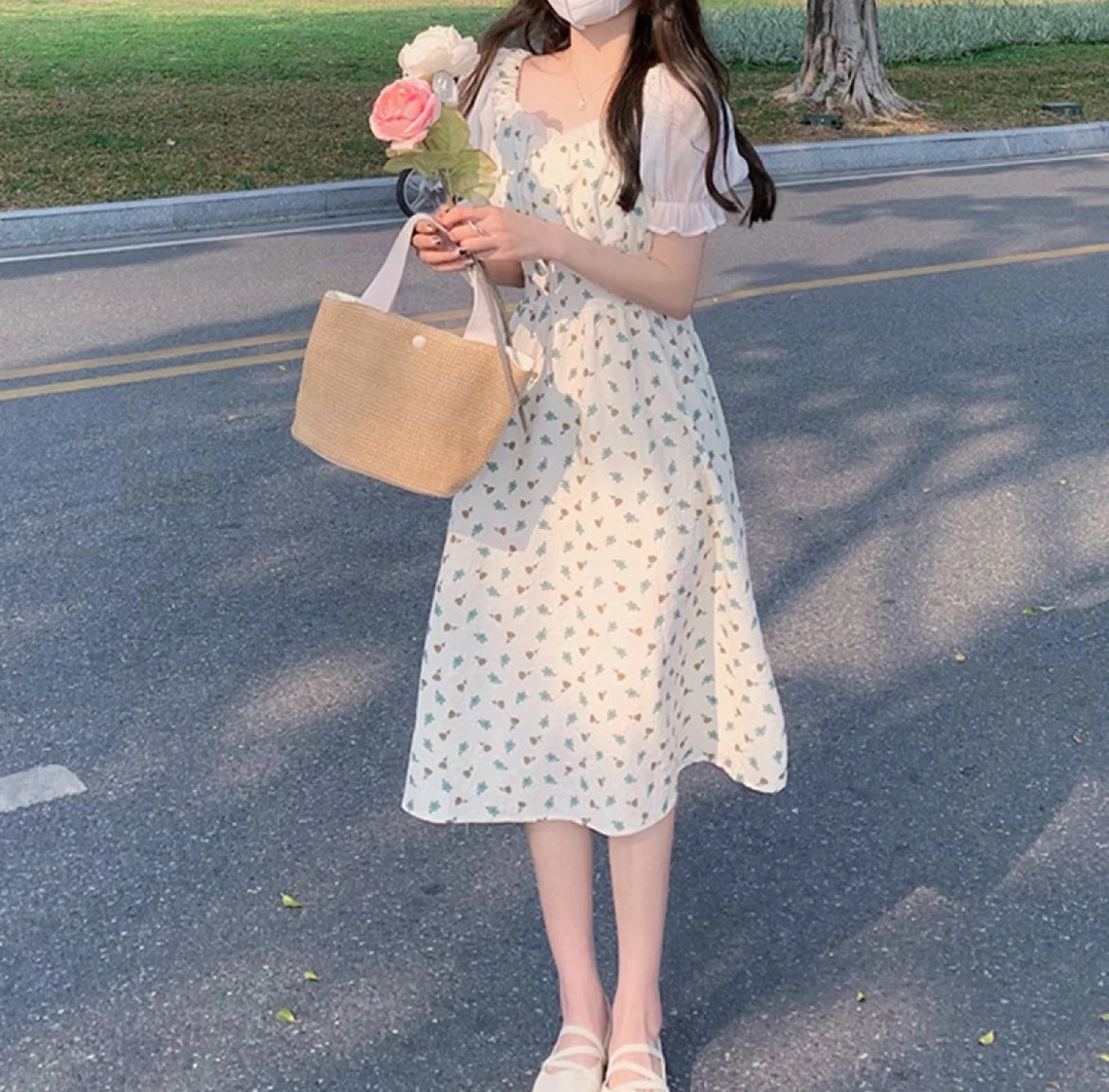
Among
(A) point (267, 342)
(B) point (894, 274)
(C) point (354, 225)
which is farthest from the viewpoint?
(C) point (354, 225)

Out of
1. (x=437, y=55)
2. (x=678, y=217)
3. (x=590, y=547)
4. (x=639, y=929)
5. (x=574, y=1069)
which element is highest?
(x=437, y=55)

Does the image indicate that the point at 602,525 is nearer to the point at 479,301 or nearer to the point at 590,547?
the point at 590,547

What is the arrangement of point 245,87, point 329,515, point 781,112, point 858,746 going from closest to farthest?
point 858,746 < point 329,515 < point 781,112 < point 245,87

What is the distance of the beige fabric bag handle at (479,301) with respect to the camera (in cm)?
229

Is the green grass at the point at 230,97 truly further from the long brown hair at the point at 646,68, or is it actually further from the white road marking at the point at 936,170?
the long brown hair at the point at 646,68

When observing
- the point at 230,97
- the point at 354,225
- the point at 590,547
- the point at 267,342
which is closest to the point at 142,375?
the point at 267,342

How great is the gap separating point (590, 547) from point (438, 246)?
1.62ft

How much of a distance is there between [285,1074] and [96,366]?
4.58 meters

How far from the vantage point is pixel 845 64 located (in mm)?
14594

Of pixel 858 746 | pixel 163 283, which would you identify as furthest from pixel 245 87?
pixel 858 746

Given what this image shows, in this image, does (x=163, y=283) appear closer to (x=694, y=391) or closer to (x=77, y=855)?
(x=77, y=855)

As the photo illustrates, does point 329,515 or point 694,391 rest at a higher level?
point 694,391

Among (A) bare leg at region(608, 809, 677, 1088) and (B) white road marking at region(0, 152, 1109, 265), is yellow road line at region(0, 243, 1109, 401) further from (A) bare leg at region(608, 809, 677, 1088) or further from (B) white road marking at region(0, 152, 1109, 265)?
(A) bare leg at region(608, 809, 677, 1088)

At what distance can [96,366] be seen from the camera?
6.81m
